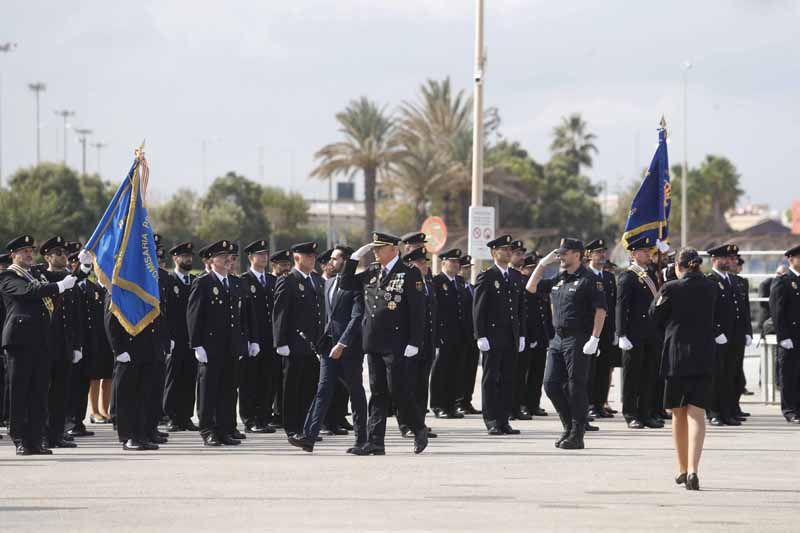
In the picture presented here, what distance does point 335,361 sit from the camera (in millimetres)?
13445

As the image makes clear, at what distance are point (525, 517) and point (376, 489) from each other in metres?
1.66

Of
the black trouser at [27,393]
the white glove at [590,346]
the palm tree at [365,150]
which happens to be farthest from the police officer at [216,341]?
the palm tree at [365,150]

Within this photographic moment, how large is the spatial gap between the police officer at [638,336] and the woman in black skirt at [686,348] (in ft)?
15.3

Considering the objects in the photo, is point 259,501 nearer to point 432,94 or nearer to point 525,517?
point 525,517

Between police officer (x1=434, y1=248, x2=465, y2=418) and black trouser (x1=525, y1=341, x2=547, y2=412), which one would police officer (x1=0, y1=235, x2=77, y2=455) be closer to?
police officer (x1=434, y1=248, x2=465, y2=418)

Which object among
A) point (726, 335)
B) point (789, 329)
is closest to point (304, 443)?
point (726, 335)

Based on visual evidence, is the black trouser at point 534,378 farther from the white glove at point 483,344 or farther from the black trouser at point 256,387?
the black trouser at point 256,387

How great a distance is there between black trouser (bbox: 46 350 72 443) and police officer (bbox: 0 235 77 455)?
729 millimetres

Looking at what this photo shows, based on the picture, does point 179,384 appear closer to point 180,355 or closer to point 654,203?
point 180,355

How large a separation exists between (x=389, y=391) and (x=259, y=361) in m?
3.36

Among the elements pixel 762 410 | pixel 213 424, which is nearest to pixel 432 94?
pixel 762 410

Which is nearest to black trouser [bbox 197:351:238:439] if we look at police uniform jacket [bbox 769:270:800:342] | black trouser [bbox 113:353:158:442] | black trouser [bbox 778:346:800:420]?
black trouser [bbox 113:353:158:442]

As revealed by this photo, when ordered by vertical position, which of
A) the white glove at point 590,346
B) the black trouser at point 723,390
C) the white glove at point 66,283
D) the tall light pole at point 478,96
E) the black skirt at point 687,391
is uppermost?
the tall light pole at point 478,96

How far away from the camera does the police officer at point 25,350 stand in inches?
513
